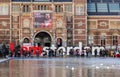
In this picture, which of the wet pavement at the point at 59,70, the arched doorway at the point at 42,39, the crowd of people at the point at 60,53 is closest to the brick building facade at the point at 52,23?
the arched doorway at the point at 42,39

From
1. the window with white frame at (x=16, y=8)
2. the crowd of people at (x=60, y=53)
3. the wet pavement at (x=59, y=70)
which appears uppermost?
the window with white frame at (x=16, y=8)

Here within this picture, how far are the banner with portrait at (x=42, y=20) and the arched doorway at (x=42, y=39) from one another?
2317 mm

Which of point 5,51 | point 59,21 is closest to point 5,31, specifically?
point 59,21

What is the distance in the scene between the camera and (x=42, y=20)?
104 metres

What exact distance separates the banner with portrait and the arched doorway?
232 cm

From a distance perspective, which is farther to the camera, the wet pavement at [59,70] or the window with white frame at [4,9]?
the window with white frame at [4,9]

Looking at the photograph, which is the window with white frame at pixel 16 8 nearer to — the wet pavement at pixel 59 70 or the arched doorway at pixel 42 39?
the arched doorway at pixel 42 39

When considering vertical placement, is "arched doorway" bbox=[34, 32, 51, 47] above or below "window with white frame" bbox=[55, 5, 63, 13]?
below

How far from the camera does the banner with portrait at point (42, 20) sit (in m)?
104

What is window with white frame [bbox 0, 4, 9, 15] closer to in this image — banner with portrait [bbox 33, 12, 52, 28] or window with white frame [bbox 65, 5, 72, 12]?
banner with portrait [bbox 33, 12, 52, 28]

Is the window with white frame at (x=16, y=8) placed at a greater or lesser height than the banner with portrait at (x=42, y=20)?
greater

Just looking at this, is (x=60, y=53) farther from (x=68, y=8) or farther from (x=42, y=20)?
(x=68, y=8)

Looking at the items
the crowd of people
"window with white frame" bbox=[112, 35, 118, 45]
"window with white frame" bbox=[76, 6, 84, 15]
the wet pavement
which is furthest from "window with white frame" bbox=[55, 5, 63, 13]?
the wet pavement

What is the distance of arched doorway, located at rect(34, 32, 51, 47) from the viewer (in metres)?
106
